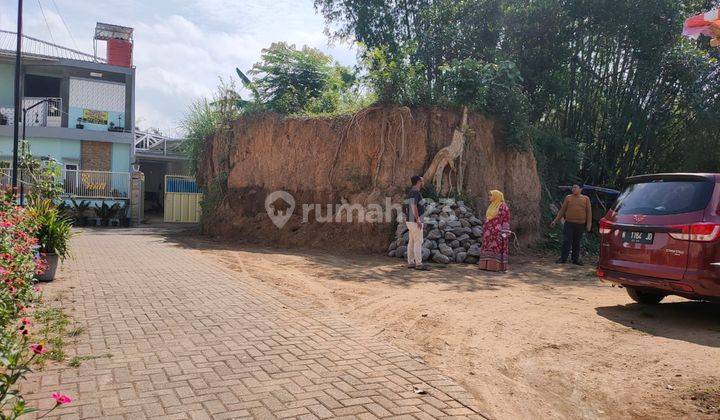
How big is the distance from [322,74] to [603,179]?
10.0 m

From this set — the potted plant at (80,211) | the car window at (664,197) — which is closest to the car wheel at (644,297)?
the car window at (664,197)

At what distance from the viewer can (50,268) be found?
25.8 feet

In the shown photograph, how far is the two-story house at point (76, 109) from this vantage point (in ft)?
78.4

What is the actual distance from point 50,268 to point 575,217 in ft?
32.0

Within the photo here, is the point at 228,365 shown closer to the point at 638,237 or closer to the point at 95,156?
the point at 638,237

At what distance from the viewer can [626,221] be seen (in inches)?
263

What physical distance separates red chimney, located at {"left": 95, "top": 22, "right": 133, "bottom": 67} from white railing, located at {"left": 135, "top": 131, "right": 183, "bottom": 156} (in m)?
4.88

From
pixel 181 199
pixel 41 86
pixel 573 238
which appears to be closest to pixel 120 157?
pixel 181 199

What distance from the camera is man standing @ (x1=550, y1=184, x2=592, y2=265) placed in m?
11.1

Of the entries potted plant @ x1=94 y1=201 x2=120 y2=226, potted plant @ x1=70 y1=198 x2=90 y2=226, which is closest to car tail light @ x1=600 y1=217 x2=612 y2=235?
potted plant @ x1=94 y1=201 x2=120 y2=226

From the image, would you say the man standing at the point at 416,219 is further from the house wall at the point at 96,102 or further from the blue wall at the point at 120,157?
the house wall at the point at 96,102

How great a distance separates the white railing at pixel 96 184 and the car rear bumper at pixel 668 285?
21.0 m

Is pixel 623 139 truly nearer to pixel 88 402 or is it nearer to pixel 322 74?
pixel 322 74

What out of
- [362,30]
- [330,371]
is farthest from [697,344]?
[362,30]
